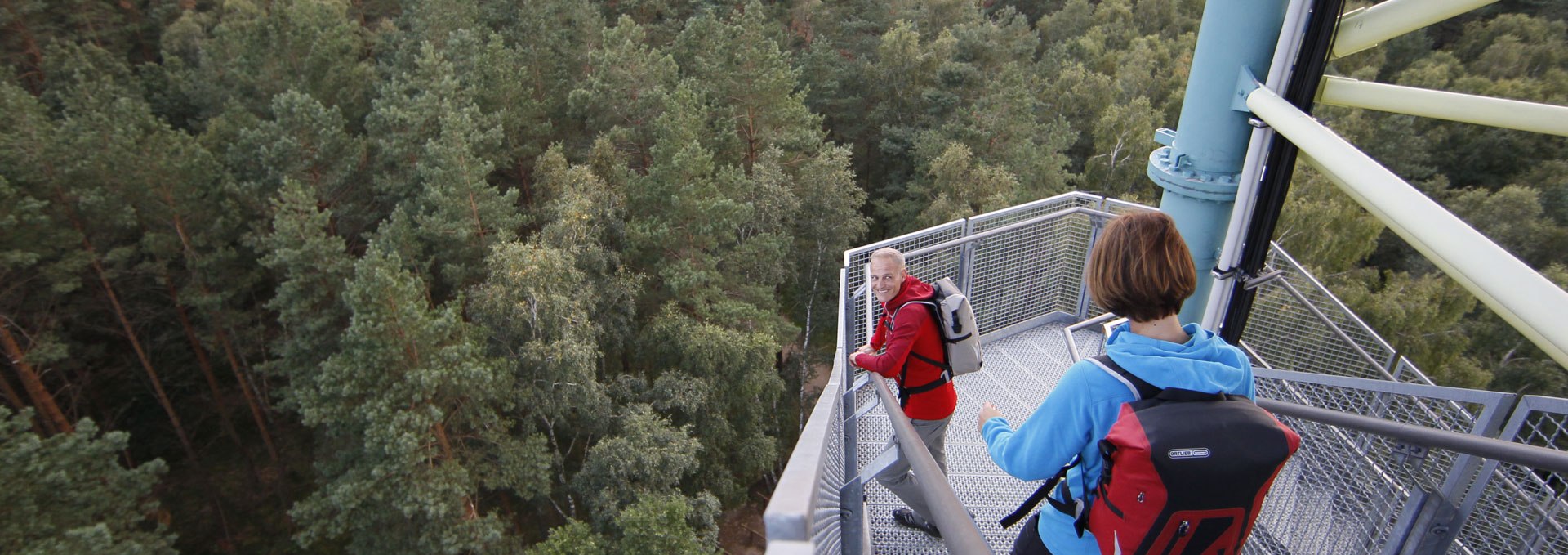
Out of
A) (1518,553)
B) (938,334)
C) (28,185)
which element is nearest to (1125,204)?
(938,334)

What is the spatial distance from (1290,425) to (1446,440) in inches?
46.0

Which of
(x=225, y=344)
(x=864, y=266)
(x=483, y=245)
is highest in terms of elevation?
(x=864, y=266)

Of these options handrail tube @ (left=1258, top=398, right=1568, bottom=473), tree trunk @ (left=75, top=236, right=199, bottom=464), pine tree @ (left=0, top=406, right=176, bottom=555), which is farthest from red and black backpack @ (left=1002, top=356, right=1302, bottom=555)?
tree trunk @ (left=75, top=236, right=199, bottom=464)

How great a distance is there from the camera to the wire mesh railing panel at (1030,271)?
626cm

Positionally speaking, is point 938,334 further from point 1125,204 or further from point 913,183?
point 913,183

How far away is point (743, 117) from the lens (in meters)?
22.0

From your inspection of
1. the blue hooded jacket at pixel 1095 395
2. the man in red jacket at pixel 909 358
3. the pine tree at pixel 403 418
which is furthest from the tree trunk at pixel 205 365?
the blue hooded jacket at pixel 1095 395

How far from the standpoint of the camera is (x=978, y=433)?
15.8ft

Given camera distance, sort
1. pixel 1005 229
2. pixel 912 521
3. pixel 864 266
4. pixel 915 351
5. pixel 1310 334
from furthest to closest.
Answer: pixel 1005 229 < pixel 864 266 < pixel 1310 334 < pixel 912 521 < pixel 915 351

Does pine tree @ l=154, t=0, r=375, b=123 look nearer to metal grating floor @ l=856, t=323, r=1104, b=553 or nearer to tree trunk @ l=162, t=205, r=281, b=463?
tree trunk @ l=162, t=205, r=281, b=463

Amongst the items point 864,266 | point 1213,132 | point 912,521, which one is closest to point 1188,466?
point 912,521

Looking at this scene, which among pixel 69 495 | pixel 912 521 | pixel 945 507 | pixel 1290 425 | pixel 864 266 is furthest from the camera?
pixel 69 495

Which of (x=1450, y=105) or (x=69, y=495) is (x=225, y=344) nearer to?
(x=69, y=495)

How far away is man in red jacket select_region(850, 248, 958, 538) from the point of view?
3.33 metres
